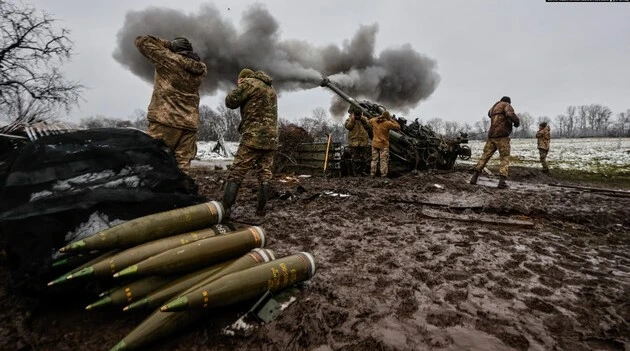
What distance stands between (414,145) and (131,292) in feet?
30.4

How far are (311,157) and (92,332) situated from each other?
8.44 m

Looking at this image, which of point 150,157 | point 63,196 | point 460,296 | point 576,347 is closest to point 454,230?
point 460,296

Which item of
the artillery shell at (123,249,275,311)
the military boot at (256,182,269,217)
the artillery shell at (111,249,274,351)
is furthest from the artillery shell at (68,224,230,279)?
the military boot at (256,182,269,217)

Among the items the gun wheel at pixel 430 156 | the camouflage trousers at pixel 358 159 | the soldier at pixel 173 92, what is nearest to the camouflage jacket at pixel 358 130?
the camouflage trousers at pixel 358 159

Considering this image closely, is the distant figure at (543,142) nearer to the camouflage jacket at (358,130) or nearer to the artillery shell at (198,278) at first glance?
the camouflage jacket at (358,130)

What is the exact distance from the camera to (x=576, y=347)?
169cm

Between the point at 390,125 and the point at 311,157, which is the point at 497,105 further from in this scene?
the point at 311,157

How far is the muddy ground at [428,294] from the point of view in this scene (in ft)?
5.74

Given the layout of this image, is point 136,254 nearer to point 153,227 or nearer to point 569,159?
point 153,227

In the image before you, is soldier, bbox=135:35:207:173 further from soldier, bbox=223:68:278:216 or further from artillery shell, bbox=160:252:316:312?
artillery shell, bbox=160:252:316:312

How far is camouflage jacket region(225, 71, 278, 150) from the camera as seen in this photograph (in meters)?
4.23

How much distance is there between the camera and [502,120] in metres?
7.45

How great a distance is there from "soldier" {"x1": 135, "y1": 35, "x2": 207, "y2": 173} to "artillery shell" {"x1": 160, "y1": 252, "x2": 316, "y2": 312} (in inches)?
97.0

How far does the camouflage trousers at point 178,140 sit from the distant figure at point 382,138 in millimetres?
5570
